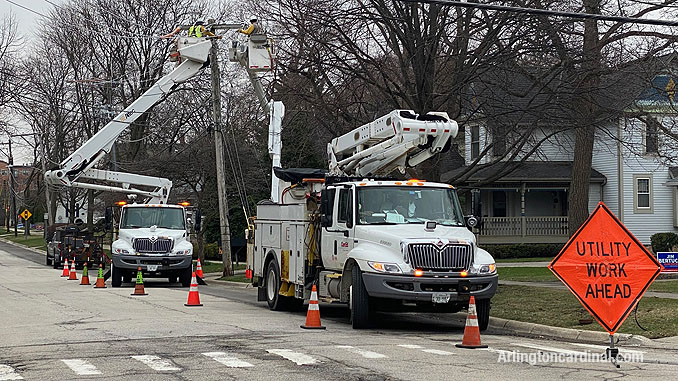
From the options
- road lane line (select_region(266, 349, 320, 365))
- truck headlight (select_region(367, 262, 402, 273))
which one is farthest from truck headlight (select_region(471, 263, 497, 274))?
road lane line (select_region(266, 349, 320, 365))

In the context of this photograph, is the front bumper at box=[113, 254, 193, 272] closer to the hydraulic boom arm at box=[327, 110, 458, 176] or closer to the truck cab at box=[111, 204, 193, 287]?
the truck cab at box=[111, 204, 193, 287]

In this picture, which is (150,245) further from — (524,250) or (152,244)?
(524,250)

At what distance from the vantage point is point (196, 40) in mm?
27469

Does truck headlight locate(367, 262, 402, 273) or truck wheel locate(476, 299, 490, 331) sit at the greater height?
truck headlight locate(367, 262, 402, 273)

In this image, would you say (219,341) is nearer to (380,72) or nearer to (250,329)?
(250,329)

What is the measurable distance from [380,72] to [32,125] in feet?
154

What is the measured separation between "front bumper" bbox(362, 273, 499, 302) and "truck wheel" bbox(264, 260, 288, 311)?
170 inches

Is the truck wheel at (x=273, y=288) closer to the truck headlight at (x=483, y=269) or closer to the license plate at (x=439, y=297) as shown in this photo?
the license plate at (x=439, y=297)

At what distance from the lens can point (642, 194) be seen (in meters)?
42.5

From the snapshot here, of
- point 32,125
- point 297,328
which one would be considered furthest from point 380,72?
point 32,125

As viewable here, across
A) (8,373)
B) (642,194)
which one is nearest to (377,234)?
(8,373)

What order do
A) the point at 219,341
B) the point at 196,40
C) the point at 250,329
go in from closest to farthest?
1. the point at 219,341
2. the point at 250,329
3. the point at 196,40

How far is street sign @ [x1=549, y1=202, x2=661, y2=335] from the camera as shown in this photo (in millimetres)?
11250

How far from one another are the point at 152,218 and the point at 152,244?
4.06 feet
